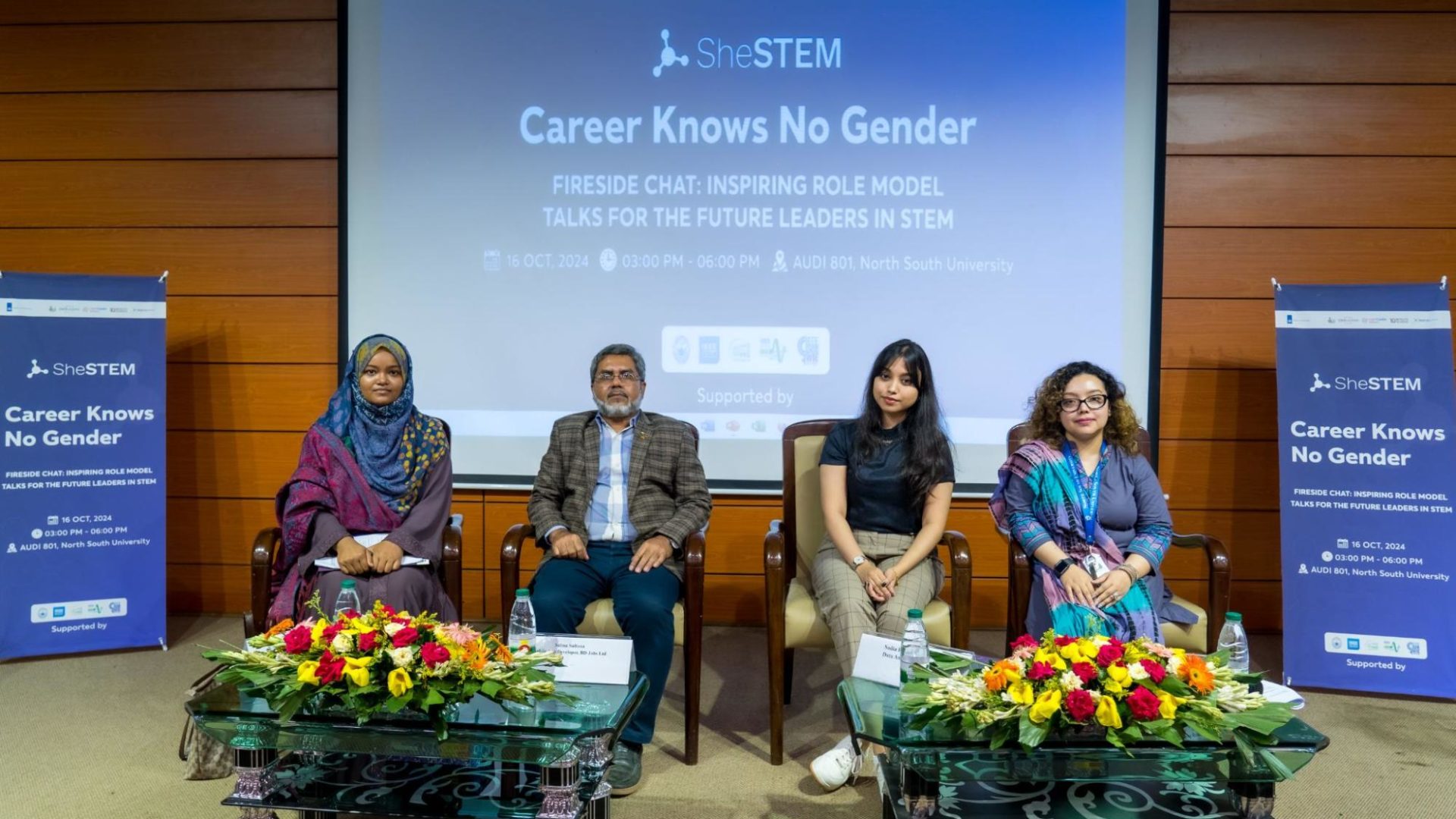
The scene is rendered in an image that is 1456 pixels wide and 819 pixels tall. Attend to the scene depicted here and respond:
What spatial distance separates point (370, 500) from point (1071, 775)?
2.15 meters

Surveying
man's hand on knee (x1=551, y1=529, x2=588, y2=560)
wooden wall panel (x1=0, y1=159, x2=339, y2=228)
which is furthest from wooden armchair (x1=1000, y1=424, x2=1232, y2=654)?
wooden wall panel (x1=0, y1=159, x2=339, y2=228)

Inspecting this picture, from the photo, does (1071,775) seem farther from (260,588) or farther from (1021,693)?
(260,588)

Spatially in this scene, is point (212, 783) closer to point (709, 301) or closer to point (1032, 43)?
point (709, 301)

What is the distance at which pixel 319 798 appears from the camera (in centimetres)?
202

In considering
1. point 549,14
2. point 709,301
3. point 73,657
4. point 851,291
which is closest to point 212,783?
point 73,657

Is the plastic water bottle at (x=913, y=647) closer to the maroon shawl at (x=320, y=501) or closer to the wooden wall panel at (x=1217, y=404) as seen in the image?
the maroon shawl at (x=320, y=501)

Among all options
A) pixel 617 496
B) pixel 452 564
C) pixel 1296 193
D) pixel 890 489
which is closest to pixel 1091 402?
pixel 890 489

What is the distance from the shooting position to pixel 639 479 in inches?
123

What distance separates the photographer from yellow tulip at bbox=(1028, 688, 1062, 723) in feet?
5.82

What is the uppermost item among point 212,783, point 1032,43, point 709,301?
point 1032,43

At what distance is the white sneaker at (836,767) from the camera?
2.60 m

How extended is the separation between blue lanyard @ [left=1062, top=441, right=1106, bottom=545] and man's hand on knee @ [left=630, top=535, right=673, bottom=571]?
1.18m

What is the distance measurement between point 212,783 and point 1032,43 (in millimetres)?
3682

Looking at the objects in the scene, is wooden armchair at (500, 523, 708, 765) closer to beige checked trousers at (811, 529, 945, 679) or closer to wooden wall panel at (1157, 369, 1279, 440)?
beige checked trousers at (811, 529, 945, 679)
